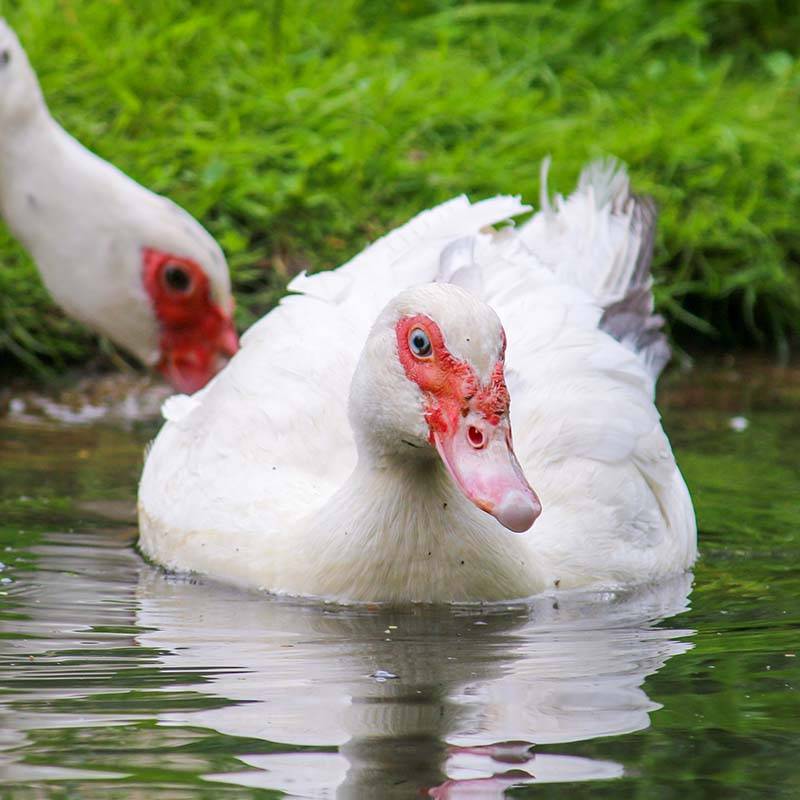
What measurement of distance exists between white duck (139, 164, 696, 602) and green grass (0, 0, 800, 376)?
6.53ft

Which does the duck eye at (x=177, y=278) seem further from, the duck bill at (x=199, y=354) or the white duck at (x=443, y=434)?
the white duck at (x=443, y=434)

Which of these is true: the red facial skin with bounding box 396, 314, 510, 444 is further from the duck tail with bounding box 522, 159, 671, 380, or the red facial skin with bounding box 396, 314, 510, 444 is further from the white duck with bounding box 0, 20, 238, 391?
the white duck with bounding box 0, 20, 238, 391

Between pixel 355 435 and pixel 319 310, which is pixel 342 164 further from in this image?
pixel 355 435

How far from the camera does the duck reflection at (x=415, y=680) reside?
2.98 metres

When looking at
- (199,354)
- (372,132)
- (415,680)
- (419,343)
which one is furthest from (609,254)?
(372,132)

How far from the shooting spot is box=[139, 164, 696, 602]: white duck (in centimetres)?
379

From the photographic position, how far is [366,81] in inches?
315

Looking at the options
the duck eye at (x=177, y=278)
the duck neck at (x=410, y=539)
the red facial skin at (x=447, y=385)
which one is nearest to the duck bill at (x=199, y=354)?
the duck eye at (x=177, y=278)

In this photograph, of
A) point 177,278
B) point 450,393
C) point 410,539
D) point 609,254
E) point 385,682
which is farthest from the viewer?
point 177,278

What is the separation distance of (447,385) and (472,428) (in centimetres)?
12

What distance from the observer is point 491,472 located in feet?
11.9

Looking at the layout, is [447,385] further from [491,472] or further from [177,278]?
[177,278]

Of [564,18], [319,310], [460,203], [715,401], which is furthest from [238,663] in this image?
[564,18]

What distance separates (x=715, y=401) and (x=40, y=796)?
4.33 metres
